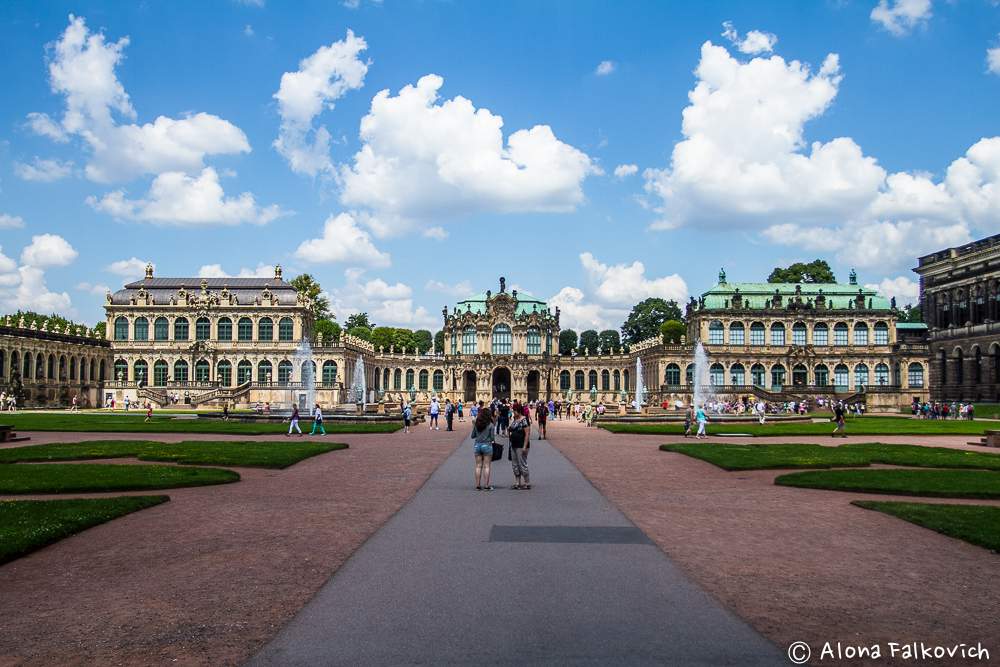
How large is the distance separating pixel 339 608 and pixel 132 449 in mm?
25123

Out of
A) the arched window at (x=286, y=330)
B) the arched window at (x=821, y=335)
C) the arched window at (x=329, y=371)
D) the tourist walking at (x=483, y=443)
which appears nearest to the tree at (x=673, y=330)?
the arched window at (x=821, y=335)

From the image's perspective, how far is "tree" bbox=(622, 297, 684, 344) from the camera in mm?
163000

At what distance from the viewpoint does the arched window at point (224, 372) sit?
105 meters

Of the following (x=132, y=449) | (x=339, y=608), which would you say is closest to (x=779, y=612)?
(x=339, y=608)

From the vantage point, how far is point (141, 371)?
348ft

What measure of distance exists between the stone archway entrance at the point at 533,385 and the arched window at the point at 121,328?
5551cm

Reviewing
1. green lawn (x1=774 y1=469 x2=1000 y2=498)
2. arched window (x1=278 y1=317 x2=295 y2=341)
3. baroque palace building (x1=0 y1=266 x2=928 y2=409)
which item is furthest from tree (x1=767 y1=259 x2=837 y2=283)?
green lawn (x1=774 y1=469 x2=1000 y2=498)

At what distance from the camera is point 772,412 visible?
3189 inches

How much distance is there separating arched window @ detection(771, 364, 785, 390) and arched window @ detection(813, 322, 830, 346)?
18.5ft

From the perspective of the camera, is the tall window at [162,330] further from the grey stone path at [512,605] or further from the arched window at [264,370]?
the grey stone path at [512,605]

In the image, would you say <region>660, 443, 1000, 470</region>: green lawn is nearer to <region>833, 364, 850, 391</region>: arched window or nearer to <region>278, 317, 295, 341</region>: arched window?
<region>833, 364, 850, 391</region>: arched window

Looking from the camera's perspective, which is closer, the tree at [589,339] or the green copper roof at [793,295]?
the green copper roof at [793,295]

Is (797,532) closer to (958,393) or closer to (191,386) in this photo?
(958,393)

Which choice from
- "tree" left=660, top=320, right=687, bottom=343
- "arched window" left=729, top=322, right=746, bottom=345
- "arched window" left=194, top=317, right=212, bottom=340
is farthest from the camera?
"tree" left=660, top=320, right=687, bottom=343
